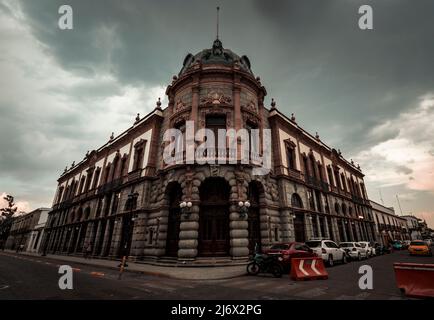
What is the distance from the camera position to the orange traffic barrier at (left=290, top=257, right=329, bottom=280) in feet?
28.9

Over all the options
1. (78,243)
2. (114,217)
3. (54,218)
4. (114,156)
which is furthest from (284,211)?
(54,218)

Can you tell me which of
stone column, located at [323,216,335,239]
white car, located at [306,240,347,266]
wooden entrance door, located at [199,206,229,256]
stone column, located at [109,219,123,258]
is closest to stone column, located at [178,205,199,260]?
wooden entrance door, located at [199,206,229,256]

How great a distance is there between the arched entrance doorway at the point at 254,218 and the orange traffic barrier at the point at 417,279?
9332 millimetres

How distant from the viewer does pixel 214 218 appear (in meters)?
14.7

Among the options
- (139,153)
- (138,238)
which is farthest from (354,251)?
(139,153)

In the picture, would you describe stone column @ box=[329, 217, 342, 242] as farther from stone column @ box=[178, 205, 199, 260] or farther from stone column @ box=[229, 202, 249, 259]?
stone column @ box=[178, 205, 199, 260]

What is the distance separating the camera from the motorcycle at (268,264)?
32.3 feet

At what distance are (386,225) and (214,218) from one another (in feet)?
168

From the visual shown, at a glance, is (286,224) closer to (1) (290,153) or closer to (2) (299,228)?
(2) (299,228)

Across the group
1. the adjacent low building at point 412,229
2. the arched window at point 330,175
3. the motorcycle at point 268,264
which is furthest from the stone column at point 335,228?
the adjacent low building at point 412,229

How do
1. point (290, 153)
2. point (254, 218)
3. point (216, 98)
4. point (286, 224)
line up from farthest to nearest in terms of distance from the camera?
1. point (290, 153)
2. point (216, 98)
3. point (286, 224)
4. point (254, 218)

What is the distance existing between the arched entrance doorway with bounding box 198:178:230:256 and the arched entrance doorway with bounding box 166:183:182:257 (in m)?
2.06

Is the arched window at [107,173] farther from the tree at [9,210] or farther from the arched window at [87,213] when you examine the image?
the tree at [9,210]

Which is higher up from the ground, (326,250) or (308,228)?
(308,228)
